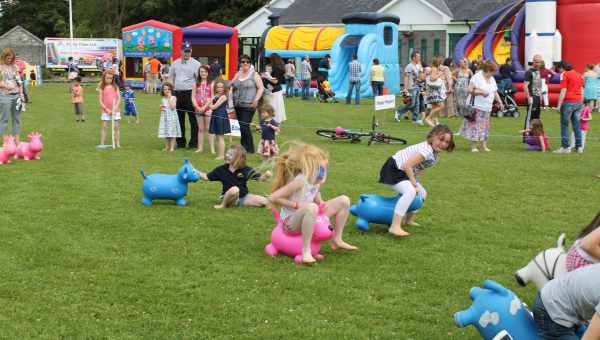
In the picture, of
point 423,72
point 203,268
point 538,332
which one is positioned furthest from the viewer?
point 423,72

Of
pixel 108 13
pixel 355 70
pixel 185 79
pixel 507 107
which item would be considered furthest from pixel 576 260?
pixel 108 13

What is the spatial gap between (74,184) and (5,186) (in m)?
0.90

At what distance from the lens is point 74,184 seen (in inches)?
429

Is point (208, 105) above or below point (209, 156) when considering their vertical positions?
above

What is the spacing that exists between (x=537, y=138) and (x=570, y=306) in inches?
458

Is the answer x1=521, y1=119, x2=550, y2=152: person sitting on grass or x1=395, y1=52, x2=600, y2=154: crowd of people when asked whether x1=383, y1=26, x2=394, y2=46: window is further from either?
x1=521, y1=119, x2=550, y2=152: person sitting on grass

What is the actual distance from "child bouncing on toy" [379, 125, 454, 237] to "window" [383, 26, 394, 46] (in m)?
24.9

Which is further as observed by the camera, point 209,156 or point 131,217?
point 209,156

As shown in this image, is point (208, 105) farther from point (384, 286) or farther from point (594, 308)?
point (594, 308)

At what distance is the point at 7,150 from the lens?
12789mm

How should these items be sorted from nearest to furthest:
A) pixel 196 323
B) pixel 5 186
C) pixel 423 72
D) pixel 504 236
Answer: pixel 196 323 → pixel 504 236 → pixel 5 186 → pixel 423 72

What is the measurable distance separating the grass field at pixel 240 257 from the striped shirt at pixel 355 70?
15247 millimetres

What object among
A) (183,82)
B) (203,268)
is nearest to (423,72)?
(183,82)

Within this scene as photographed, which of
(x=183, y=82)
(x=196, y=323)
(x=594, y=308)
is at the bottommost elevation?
(x=196, y=323)
